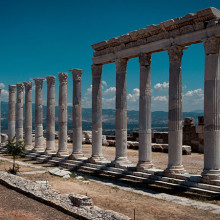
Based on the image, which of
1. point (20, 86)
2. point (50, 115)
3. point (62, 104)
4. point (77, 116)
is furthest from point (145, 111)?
point (20, 86)

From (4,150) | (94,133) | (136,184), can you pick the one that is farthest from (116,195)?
(4,150)

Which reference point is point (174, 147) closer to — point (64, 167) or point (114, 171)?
point (114, 171)

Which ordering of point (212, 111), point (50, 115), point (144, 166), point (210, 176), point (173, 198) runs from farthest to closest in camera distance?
point (50, 115), point (144, 166), point (212, 111), point (210, 176), point (173, 198)

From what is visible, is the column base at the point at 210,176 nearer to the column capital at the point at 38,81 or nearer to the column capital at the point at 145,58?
the column capital at the point at 145,58

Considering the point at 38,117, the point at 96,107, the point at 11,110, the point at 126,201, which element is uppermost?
the point at 11,110

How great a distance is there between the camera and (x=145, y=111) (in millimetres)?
22844

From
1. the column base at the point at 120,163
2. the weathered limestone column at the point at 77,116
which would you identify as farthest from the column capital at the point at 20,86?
the column base at the point at 120,163

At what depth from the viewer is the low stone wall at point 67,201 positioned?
12.7 meters

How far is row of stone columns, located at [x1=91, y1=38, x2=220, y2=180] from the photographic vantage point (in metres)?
18.3

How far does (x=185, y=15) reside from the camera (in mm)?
19609

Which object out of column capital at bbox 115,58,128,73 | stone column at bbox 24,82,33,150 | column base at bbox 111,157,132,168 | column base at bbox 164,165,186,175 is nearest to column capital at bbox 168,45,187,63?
column capital at bbox 115,58,128,73

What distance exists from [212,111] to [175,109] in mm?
2740

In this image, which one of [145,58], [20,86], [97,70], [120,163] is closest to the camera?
[145,58]

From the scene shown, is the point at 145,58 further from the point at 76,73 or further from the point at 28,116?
the point at 28,116
